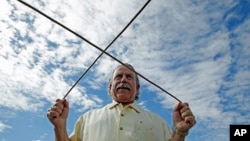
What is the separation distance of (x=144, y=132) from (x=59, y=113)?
937mm

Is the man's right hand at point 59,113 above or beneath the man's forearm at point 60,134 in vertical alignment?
above

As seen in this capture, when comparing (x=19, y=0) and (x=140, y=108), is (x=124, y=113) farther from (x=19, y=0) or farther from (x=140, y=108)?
(x=19, y=0)

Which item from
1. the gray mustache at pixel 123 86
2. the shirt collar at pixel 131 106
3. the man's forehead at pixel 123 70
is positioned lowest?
the shirt collar at pixel 131 106

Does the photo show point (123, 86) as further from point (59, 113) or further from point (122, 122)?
point (59, 113)

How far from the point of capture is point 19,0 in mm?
2867

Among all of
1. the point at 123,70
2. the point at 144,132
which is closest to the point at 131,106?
the point at 144,132

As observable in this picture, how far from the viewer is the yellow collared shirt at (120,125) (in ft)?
13.0

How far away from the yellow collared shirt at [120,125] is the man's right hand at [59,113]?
0.24 metres

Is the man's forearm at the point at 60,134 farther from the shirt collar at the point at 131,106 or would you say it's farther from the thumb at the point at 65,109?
the shirt collar at the point at 131,106

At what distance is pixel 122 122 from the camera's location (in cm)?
407

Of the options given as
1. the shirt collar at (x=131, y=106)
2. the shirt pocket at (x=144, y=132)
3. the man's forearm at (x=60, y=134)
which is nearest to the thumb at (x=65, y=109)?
the man's forearm at (x=60, y=134)

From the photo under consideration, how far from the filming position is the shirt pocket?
398 centimetres

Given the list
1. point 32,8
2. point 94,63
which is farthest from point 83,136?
point 32,8

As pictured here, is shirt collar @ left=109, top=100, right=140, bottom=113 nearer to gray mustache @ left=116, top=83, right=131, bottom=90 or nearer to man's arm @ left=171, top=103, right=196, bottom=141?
gray mustache @ left=116, top=83, right=131, bottom=90
